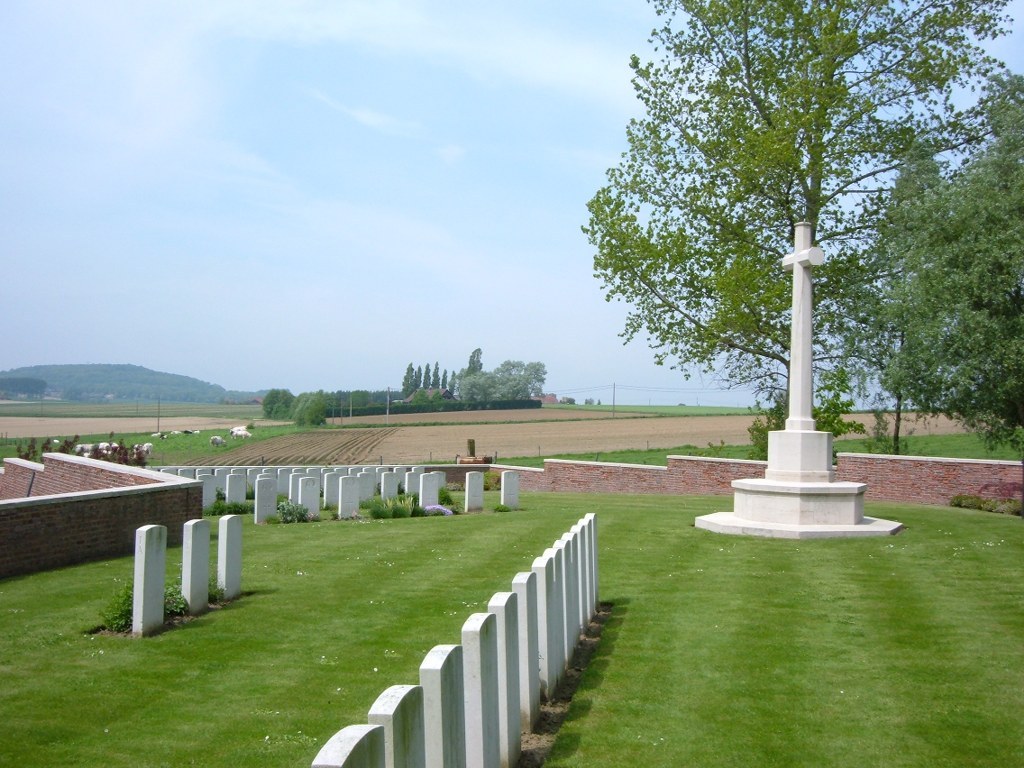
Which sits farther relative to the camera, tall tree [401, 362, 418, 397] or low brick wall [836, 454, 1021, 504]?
tall tree [401, 362, 418, 397]

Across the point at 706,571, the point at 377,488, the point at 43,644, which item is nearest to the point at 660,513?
the point at 706,571

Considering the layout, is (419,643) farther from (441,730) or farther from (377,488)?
(377,488)

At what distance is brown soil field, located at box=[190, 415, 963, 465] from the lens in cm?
3984

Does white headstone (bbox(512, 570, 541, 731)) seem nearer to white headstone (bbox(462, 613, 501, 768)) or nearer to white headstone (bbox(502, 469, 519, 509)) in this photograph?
white headstone (bbox(462, 613, 501, 768))

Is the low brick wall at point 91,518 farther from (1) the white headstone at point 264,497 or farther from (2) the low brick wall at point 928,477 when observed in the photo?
(2) the low brick wall at point 928,477

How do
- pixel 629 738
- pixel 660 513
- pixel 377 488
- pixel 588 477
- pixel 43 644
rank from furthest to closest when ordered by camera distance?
pixel 588 477 < pixel 377 488 < pixel 660 513 < pixel 43 644 < pixel 629 738

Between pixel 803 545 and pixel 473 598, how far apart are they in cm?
586

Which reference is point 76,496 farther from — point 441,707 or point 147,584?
point 441,707

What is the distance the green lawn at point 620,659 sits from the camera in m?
5.23

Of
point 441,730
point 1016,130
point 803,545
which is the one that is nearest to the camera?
point 441,730

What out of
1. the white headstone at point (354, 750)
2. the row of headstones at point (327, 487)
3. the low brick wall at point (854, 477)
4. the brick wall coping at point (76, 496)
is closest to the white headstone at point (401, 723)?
the white headstone at point (354, 750)

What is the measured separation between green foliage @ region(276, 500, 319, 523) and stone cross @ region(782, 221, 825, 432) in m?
8.18

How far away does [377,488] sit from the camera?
22875mm

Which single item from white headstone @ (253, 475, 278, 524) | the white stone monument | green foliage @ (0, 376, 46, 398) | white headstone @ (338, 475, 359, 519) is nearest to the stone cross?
the white stone monument
